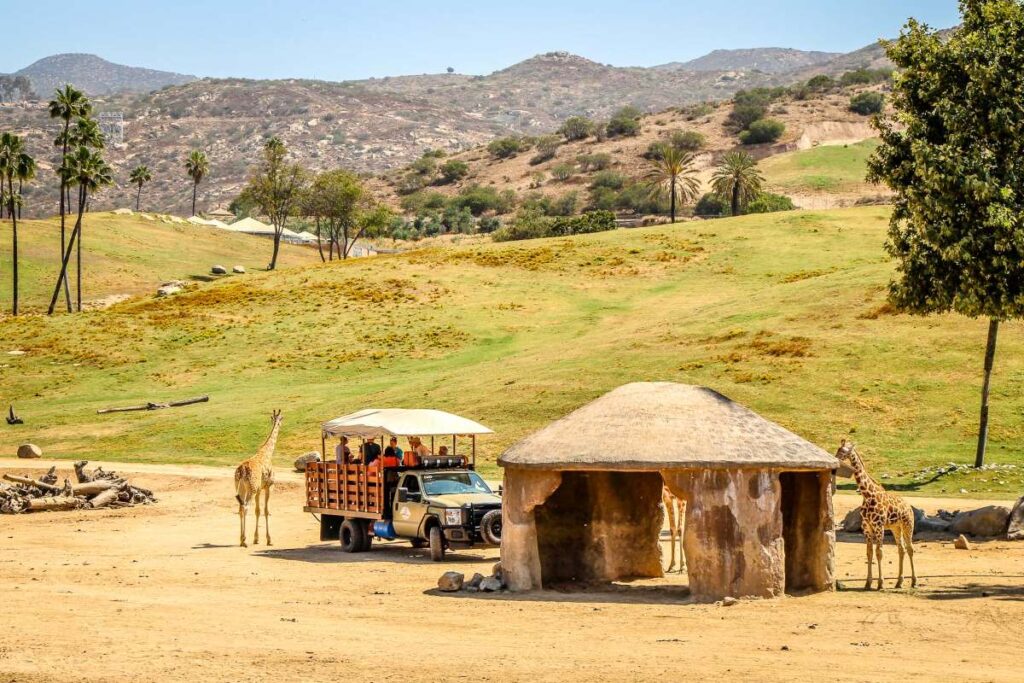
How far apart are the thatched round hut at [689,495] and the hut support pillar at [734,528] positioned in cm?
2

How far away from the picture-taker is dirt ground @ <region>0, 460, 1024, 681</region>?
1720 centimetres

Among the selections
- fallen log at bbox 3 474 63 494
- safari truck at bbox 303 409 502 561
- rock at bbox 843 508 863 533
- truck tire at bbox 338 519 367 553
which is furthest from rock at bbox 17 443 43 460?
rock at bbox 843 508 863 533

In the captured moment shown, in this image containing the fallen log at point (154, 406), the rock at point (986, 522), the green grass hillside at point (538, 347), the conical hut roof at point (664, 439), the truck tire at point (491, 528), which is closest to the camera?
the conical hut roof at point (664, 439)

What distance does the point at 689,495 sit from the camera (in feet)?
73.7

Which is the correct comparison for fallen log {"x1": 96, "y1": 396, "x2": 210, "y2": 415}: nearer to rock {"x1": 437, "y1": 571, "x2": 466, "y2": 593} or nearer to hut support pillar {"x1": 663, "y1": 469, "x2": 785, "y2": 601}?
rock {"x1": 437, "y1": 571, "x2": 466, "y2": 593}

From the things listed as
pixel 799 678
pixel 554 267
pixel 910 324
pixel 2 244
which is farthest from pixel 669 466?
pixel 2 244

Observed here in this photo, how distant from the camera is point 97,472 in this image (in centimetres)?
4431

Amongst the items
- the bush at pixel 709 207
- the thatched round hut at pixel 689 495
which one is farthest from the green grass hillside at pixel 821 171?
the thatched round hut at pixel 689 495

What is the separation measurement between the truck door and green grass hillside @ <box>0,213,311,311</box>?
78718 millimetres

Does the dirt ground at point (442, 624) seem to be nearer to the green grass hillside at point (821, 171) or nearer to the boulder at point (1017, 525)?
the boulder at point (1017, 525)

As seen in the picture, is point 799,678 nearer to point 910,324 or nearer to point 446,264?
point 910,324

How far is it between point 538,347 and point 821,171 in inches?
4939

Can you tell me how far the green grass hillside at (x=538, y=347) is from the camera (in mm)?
50156

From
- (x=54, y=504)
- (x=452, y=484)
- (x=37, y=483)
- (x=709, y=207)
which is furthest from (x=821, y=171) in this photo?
(x=452, y=484)
